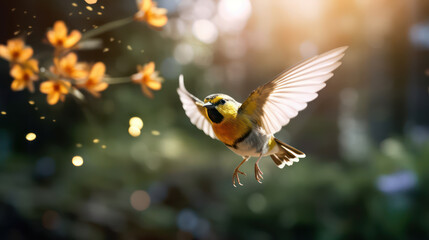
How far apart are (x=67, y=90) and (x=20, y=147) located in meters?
1.47

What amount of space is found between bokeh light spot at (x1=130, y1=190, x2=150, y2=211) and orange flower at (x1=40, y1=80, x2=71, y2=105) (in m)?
1.42

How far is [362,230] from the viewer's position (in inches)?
54.6

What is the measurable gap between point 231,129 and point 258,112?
25 mm

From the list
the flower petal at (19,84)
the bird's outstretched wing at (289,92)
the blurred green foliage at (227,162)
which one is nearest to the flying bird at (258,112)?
the bird's outstretched wing at (289,92)

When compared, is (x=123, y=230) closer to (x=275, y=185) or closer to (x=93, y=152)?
(x=93, y=152)

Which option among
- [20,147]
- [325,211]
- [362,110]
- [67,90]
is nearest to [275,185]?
[325,211]

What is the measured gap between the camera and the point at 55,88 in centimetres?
25

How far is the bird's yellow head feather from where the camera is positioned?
22cm

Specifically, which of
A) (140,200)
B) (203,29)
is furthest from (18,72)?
(140,200)

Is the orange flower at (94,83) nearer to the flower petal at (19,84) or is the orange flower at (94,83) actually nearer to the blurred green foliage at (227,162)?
the flower petal at (19,84)

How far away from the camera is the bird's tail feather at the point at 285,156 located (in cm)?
26

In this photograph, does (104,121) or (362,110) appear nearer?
(104,121)

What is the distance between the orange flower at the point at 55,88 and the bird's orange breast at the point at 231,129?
105 millimetres

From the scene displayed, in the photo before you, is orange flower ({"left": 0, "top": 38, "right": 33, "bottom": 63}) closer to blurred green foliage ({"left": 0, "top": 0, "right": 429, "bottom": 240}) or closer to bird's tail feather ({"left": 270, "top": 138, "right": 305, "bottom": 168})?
bird's tail feather ({"left": 270, "top": 138, "right": 305, "bottom": 168})
